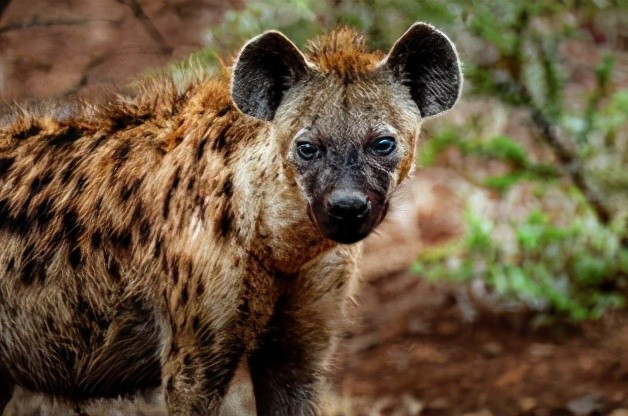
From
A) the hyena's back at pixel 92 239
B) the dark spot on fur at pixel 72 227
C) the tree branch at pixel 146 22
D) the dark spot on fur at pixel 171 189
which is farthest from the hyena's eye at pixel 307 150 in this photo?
the tree branch at pixel 146 22

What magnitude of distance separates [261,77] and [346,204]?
58cm

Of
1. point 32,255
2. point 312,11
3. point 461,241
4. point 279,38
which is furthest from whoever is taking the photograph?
point 461,241

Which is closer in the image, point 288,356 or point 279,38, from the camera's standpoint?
point 279,38

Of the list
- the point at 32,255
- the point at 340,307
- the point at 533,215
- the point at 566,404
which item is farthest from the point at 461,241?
the point at 32,255

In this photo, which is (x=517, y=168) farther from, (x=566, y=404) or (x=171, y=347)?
(x=171, y=347)

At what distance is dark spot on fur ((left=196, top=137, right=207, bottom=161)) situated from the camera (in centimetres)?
398

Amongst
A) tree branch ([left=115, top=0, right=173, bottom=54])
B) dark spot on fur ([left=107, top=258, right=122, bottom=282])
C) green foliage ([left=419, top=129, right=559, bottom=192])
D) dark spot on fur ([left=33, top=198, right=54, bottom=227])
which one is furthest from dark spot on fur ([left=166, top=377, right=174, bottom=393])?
tree branch ([left=115, top=0, right=173, bottom=54])

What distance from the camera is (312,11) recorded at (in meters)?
5.70

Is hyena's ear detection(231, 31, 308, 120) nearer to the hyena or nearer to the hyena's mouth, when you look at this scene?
the hyena

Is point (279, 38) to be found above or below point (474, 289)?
above

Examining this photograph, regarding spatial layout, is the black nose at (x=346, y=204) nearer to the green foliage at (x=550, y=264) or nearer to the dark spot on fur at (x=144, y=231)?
the dark spot on fur at (x=144, y=231)

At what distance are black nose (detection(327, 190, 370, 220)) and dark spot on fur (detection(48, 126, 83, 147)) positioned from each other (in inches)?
52.1

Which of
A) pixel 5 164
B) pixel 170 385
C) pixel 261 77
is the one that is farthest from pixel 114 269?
pixel 261 77

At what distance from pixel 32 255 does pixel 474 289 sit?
9.64ft
